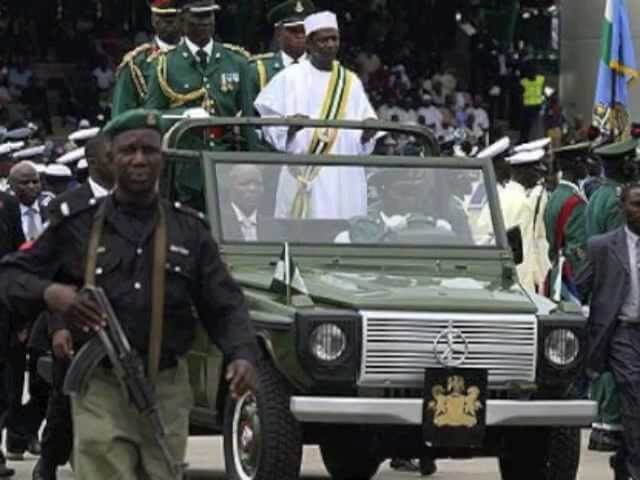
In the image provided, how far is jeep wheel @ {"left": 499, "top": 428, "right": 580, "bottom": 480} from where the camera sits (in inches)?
434

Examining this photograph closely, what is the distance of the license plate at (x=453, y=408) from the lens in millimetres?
10375

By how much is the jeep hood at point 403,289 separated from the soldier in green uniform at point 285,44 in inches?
102

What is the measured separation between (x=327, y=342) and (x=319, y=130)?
8.41ft

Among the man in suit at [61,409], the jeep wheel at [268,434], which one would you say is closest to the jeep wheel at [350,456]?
the jeep wheel at [268,434]

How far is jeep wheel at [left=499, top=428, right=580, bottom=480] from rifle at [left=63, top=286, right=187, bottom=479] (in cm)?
367

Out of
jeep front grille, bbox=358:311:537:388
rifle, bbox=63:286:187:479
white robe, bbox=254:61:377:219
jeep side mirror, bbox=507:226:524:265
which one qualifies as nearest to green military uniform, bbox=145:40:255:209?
white robe, bbox=254:61:377:219

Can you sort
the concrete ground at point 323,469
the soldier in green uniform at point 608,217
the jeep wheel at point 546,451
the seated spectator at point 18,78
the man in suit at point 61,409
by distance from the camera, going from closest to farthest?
the man in suit at point 61,409 → the jeep wheel at point 546,451 → the concrete ground at point 323,469 → the soldier in green uniform at point 608,217 → the seated spectator at point 18,78

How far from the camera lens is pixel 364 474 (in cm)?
1209

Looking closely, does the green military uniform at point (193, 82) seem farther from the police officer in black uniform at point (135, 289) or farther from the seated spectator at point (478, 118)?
the seated spectator at point (478, 118)

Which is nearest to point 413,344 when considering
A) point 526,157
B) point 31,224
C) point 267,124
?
point 267,124

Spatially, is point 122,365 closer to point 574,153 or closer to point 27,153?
point 574,153

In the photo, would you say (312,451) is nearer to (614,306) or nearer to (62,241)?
(614,306)

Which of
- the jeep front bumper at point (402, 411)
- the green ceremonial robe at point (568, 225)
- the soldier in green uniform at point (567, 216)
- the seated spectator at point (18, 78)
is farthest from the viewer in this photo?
the seated spectator at point (18, 78)

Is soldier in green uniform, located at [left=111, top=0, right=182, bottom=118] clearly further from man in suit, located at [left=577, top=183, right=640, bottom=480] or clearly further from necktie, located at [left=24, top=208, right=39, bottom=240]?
man in suit, located at [left=577, top=183, right=640, bottom=480]
